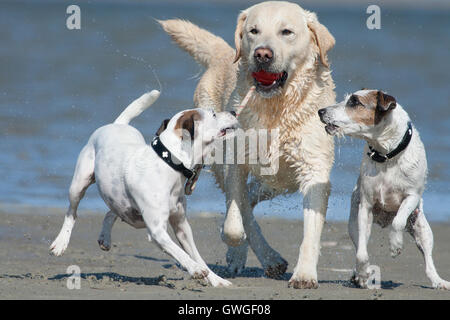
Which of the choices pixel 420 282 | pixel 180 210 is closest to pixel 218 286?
pixel 180 210

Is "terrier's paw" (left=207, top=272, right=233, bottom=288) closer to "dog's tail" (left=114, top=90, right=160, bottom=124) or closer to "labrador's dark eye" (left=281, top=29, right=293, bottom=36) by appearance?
"dog's tail" (left=114, top=90, right=160, bottom=124)

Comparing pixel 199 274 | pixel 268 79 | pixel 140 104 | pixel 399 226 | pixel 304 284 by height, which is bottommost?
pixel 304 284

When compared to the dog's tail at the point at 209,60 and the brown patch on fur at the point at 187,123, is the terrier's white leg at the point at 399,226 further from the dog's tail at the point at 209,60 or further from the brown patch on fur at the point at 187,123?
the dog's tail at the point at 209,60

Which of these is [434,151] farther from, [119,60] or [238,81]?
[119,60]

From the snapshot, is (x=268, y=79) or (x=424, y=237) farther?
(x=268, y=79)

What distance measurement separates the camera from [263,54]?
268 inches

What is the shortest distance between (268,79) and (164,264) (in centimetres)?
198

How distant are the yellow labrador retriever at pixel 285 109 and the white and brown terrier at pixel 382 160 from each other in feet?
1.33

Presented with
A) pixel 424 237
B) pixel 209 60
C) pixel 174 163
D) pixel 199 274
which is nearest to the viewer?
→ pixel 199 274

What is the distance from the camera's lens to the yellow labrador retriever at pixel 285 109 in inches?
273

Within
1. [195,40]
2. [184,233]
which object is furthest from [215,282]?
[195,40]

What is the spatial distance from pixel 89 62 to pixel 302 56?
15946 millimetres

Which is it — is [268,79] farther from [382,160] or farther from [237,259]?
[237,259]

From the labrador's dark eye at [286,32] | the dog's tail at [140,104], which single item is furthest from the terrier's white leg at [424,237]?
the dog's tail at [140,104]
